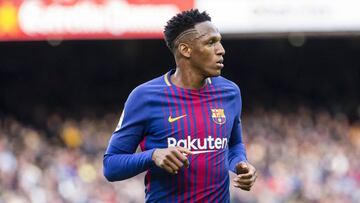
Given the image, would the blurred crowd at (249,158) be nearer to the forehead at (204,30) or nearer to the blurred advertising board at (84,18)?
the blurred advertising board at (84,18)

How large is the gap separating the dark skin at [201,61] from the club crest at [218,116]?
167mm

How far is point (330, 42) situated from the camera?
70.9 feet

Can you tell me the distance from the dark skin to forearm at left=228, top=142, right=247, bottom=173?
0.17m

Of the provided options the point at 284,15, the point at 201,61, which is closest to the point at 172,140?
the point at 201,61

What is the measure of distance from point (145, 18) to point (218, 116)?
38.7ft

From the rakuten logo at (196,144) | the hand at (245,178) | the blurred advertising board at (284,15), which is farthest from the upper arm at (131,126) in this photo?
the blurred advertising board at (284,15)

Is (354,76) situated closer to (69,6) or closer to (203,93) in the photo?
(69,6)

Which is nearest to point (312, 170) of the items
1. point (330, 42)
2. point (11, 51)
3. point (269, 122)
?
point (269, 122)

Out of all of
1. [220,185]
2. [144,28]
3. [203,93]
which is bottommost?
[220,185]

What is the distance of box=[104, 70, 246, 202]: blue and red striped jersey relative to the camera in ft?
15.9

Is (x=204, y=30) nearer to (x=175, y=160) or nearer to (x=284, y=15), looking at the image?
(x=175, y=160)

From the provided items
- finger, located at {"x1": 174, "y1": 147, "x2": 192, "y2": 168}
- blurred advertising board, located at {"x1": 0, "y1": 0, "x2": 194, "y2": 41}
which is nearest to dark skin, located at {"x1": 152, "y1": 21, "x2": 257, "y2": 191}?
finger, located at {"x1": 174, "y1": 147, "x2": 192, "y2": 168}

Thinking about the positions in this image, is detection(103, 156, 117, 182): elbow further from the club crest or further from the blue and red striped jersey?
the club crest

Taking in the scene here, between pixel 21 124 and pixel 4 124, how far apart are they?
619 millimetres
